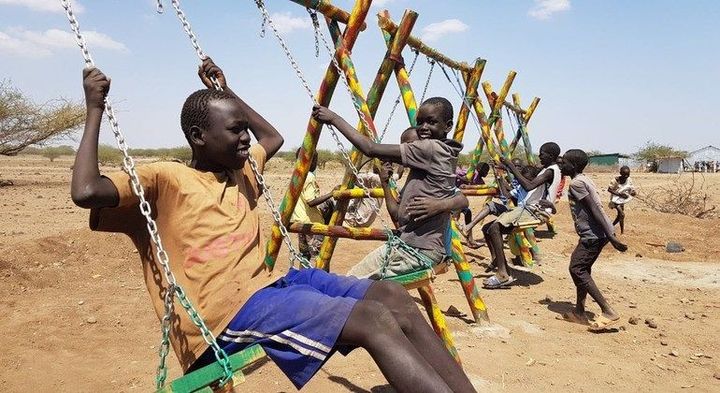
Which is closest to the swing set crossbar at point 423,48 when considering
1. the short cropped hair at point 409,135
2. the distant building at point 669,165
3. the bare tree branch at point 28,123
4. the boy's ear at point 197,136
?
the short cropped hair at point 409,135

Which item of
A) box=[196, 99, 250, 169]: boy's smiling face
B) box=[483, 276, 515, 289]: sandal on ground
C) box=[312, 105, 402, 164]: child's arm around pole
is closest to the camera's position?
box=[196, 99, 250, 169]: boy's smiling face

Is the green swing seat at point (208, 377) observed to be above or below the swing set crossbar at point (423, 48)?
below

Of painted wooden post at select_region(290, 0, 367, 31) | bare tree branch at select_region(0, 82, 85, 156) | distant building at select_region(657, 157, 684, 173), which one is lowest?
bare tree branch at select_region(0, 82, 85, 156)

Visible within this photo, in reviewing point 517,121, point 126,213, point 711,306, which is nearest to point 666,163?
point 517,121

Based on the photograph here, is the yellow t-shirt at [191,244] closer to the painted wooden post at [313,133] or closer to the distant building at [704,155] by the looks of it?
the painted wooden post at [313,133]

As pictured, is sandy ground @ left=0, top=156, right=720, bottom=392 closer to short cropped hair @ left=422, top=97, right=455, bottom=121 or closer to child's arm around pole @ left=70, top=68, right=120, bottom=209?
short cropped hair @ left=422, top=97, right=455, bottom=121

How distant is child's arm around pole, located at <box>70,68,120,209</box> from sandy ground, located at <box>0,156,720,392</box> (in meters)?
2.14

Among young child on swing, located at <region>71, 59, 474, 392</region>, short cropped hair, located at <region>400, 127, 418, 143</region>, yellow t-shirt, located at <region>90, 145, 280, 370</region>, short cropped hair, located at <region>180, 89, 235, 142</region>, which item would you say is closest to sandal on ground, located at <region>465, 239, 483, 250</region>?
short cropped hair, located at <region>400, 127, 418, 143</region>

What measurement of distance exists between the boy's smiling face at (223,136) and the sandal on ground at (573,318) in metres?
4.41

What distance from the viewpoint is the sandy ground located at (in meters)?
3.71

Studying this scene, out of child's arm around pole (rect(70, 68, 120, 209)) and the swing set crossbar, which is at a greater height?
the swing set crossbar

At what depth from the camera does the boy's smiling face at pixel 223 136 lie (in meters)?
2.28

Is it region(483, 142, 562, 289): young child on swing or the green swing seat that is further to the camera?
region(483, 142, 562, 289): young child on swing

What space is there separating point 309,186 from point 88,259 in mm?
3324
